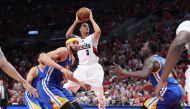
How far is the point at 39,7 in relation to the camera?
24.2m

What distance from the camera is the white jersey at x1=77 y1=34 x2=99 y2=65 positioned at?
9.09 metres

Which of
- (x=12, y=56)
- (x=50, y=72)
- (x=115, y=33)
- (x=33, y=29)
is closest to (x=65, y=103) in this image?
(x=50, y=72)

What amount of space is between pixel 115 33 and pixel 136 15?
1284mm

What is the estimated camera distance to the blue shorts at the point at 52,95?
19.5ft

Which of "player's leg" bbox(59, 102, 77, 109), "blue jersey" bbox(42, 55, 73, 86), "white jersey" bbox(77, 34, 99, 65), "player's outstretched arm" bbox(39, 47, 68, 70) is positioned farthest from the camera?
"white jersey" bbox(77, 34, 99, 65)

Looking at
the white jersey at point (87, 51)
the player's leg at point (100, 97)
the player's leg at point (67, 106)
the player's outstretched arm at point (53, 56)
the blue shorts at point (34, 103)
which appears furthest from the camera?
the white jersey at point (87, 51)

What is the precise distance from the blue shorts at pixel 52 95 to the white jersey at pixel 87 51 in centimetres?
292

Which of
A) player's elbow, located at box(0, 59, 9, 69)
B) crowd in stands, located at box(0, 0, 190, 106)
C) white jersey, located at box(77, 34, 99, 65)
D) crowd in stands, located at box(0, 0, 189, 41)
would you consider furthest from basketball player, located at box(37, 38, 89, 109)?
crowd in stands, located at box(0, 0, 189, 41)

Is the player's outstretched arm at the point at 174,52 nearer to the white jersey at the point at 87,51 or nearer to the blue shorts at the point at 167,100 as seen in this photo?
the blue shorts at the point at 167,100

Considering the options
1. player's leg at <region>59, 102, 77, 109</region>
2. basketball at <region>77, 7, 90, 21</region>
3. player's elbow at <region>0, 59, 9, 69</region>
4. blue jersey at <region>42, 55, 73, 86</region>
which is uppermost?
basketball at <region>77, 7, 90, 21</region>

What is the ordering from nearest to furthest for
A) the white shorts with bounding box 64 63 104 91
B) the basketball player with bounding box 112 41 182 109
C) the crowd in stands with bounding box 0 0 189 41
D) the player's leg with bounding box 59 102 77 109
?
1. the basketball player with bounding box 112 41 182 109
2. the player's leg with bounding box 59 102 77 109
3. the white shorts with bounding box 64 63 104 91
4. the crowd in stands with bounding box 0 0 189 41

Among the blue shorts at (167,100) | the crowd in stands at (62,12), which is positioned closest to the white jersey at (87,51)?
the blue shorts at (167,100)

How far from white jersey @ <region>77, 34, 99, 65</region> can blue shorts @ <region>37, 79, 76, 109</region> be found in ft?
9.57

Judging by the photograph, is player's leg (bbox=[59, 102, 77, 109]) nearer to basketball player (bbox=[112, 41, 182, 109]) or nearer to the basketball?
basketball player (bbox=[112, 41, 182, 109])
